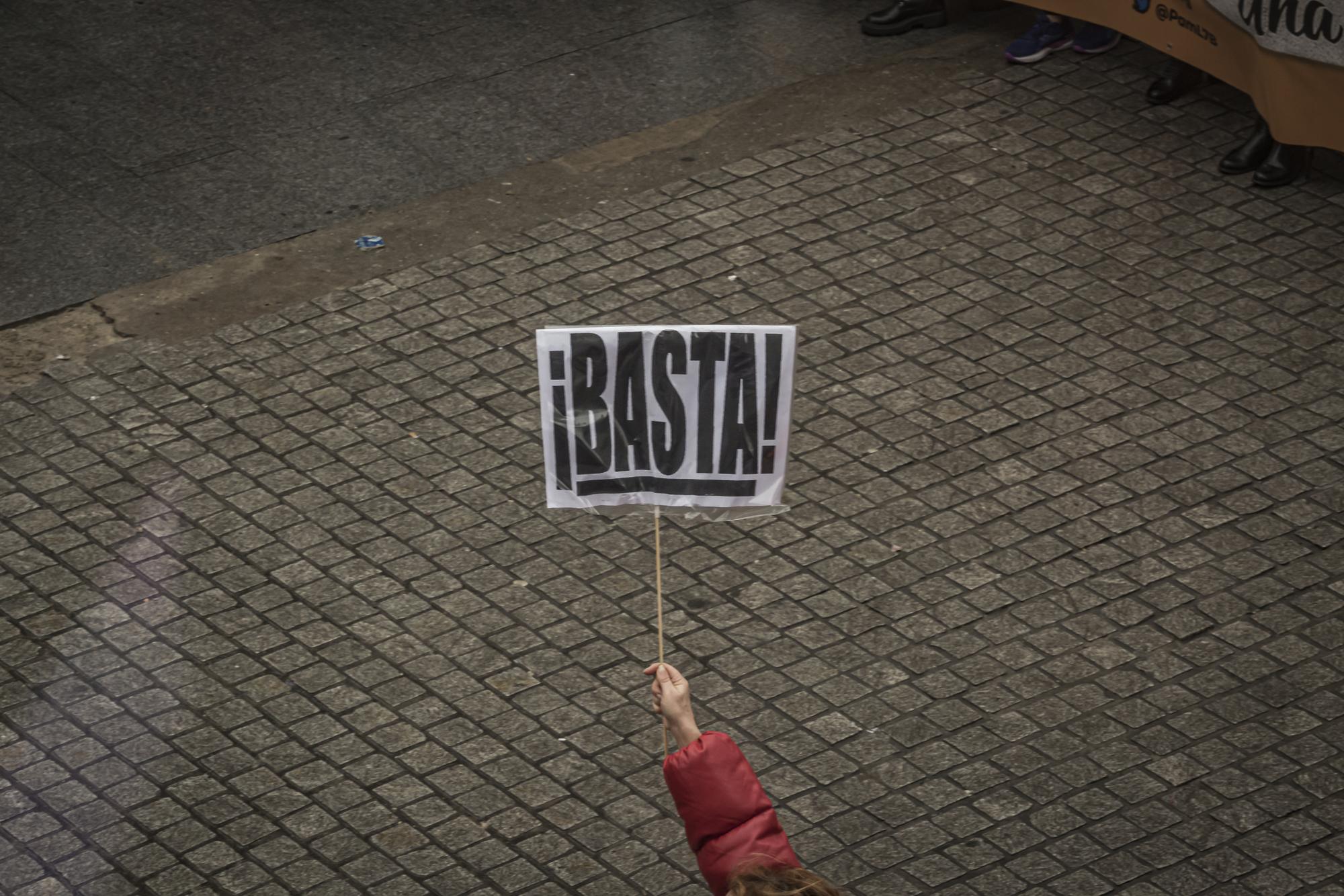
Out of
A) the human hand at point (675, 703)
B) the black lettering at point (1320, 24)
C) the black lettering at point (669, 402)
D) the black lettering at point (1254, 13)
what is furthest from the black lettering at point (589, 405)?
the black lettering at point (1254, 13)

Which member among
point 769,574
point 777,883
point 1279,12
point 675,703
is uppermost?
point 777,883

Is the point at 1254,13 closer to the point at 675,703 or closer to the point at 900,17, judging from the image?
the point at 900,17

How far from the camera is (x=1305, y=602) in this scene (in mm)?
7211

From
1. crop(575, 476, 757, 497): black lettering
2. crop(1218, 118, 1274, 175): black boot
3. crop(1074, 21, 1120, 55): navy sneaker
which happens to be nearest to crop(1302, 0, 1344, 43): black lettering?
crop(1218, 118, 1274, 175): black boot

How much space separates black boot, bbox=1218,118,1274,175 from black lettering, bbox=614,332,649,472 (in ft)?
18.0

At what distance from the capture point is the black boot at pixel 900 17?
11461 mm

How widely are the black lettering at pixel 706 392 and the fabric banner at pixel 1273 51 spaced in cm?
527

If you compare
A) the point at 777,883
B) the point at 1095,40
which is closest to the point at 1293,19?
the point at 1095,40

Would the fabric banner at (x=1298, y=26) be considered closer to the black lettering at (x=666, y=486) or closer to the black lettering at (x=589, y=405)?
the black lettering at (x=666, y=486)

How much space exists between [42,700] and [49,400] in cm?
202

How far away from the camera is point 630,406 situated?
18.2 feet

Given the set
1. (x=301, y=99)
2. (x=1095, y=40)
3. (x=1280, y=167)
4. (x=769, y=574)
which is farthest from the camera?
(x=1095, y=40)

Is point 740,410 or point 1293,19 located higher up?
point 740,410

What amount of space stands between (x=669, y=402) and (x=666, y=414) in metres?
0.05
